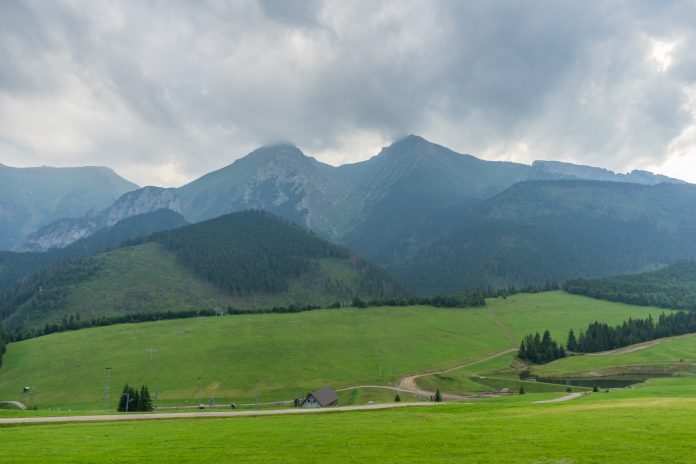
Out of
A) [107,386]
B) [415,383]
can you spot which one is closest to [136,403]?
[107,386]

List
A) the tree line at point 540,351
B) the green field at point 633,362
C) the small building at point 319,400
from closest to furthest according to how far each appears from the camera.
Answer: the small building at point 319,400 → the green field at point 633,362 → the tree line at point 540,351

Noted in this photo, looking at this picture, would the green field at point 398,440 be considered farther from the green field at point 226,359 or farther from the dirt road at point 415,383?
the green field at point 226,359

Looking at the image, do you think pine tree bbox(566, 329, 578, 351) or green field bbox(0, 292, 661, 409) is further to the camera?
pine tree bbox(566, 329, 578, 351)

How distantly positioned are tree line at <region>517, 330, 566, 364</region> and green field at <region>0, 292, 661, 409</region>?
36.0 ft

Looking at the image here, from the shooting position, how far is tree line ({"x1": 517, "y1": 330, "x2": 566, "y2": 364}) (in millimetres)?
177000

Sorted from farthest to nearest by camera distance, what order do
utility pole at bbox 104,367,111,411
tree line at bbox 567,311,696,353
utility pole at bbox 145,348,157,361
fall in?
tree line at bbox 567,311,696,353 → utility pole at bbox 145,348,157,361 → utility pole at bbox 104,367,111,411

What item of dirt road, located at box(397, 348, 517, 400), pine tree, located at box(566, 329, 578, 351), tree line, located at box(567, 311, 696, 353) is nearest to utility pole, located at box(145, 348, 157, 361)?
dirt road, located at box(397, 348, 517, 400)

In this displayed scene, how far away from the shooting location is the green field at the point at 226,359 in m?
136

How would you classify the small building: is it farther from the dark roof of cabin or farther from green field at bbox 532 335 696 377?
green field at bbox 532 335 696 377

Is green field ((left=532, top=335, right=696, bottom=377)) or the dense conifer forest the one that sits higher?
the dense conifer forest

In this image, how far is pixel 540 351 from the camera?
179 metres

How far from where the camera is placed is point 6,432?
166ft

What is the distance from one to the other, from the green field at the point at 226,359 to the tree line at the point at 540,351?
1097 centimetres

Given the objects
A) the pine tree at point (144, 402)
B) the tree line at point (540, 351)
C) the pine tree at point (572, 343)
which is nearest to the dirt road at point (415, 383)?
the tree line at point (540, 351)
